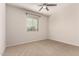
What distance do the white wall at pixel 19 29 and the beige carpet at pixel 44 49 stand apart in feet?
0.56

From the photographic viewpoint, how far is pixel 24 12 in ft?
8.34

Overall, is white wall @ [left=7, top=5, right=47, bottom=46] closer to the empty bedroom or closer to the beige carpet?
the empty bedroom

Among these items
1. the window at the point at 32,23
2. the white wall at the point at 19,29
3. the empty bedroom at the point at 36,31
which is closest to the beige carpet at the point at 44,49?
the empty bedroom at the point at 36,31

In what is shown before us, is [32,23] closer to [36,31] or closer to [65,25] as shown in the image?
[36,31]

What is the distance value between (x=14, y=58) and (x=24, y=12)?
1.56 m

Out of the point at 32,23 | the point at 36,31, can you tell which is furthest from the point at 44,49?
the point at 32,23

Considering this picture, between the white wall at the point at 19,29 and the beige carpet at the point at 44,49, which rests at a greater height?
the white wall at the point at 19,29

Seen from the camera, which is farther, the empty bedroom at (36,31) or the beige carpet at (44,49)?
the beige carpet at (44,49)

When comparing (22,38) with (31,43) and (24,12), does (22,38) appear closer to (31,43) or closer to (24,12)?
(31,43)

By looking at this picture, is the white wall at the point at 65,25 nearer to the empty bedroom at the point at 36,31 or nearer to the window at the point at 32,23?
the empty bedroom at the point at 36,31

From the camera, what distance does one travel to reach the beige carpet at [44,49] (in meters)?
2.40

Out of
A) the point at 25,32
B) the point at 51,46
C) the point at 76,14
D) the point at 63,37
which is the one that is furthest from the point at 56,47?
the point at 76,14

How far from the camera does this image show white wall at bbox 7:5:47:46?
230cm

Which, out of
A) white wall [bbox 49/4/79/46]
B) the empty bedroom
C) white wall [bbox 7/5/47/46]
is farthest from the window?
white wall [bbox 49/4/79/46]
